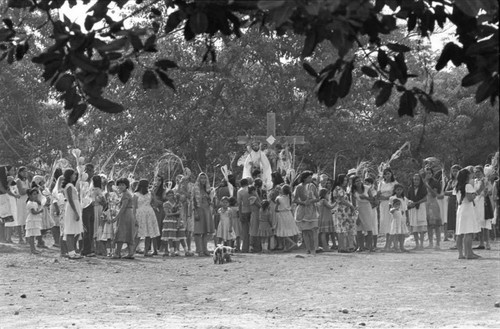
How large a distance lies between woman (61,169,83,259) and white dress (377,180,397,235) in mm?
6113

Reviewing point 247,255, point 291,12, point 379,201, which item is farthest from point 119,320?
point 379,201

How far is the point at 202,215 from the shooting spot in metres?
21.6

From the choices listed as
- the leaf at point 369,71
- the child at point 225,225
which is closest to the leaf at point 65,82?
the leaf at point 369,71

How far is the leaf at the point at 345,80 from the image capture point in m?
6.03

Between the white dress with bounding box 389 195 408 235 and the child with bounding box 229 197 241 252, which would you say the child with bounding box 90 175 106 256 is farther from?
the white dress with bounding box 389 195 408 235

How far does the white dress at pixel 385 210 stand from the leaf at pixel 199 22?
16207 mm

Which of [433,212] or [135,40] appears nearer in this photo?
[135,40]

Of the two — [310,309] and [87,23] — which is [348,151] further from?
[87,23]

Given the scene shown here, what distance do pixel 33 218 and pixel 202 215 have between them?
3.23 m

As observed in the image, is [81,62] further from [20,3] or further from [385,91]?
[385,91]

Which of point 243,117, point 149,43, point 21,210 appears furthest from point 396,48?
point 243,117

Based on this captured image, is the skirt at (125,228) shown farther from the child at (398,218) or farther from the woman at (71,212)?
the child at (398,218)

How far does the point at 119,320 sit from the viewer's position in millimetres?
10945

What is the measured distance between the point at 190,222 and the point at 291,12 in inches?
678
